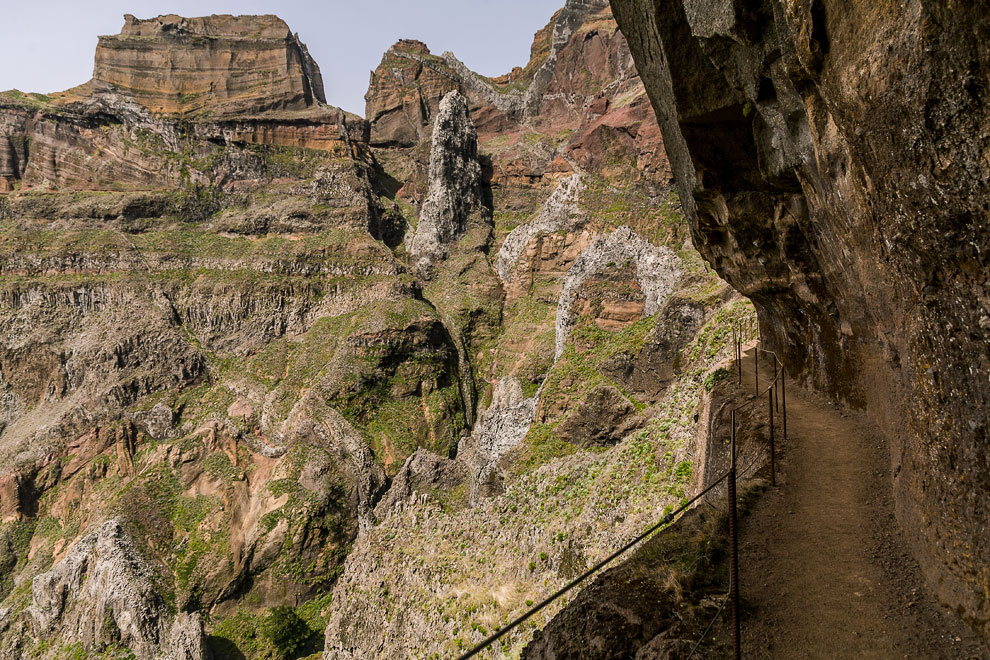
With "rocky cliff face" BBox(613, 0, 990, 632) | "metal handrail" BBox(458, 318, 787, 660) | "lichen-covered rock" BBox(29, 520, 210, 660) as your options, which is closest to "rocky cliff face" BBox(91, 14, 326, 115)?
"lichen-covered rock" BBox(29, 520, 210, 660)

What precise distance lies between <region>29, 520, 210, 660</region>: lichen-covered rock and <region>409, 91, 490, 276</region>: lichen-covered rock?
37.0m

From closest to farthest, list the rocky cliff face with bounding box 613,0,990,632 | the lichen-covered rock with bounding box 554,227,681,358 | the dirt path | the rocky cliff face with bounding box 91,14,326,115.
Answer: the rocky cliff face with bounding box 613,0,990,632
the dirt path
the lichen-covered rock with bounding box 554,227,681,358
the rocky cliff face with bounding box 91,14,326,115

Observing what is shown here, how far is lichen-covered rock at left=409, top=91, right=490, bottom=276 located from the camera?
5609 cm

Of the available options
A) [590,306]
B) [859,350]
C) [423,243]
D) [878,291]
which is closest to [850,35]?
[878,291]

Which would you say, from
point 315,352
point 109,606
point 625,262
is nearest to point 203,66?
point 315,352

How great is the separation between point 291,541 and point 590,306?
2712 cm

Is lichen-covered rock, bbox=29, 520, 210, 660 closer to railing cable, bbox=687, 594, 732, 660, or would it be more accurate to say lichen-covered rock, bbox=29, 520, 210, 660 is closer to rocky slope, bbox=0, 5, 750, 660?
rocky slope, bbox=0, 5, 750, 660

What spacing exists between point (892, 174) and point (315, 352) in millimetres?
43479

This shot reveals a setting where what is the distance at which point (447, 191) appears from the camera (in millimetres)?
56531

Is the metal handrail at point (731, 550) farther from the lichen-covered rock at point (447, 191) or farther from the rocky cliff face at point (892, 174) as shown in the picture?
the lichen-covered rock at point (447, 191)

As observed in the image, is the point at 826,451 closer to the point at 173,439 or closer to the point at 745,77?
the point at 745,77

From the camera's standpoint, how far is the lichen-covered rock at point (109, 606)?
84.9ft

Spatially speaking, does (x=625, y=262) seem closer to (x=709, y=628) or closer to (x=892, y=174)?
(x=892, y=174)

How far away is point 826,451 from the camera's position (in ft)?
29.2
